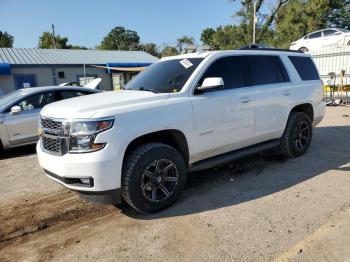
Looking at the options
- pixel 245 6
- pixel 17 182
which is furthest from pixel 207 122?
pixel 245 6

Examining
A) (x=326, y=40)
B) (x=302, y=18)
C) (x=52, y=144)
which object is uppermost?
(x=302, y=18)

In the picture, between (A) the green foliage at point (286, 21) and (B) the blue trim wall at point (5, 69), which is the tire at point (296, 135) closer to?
(B) the blue trim wall at point (5, 69)

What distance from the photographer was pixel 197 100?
13.9 feet

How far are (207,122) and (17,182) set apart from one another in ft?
11.5

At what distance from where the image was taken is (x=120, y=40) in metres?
85.1

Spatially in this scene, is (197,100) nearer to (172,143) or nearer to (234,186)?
(172,143)

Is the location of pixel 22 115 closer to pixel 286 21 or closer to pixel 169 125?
pixel 169 125

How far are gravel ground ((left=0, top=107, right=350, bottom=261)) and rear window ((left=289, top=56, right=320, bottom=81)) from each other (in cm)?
172

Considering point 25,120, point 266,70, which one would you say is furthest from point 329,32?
point 25,120

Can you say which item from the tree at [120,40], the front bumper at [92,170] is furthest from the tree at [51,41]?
the front bumper at [92,170]

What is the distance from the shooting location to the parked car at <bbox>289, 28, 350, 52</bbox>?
1864 centimetres

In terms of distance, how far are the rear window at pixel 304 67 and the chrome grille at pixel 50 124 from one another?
4.30m

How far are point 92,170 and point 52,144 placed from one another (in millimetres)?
730

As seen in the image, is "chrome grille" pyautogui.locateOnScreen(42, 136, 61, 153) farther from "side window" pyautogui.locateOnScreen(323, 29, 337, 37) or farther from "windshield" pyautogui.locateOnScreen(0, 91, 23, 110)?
"side window" pyautogui.locateOnScreen(323, 29, 337, 37)
